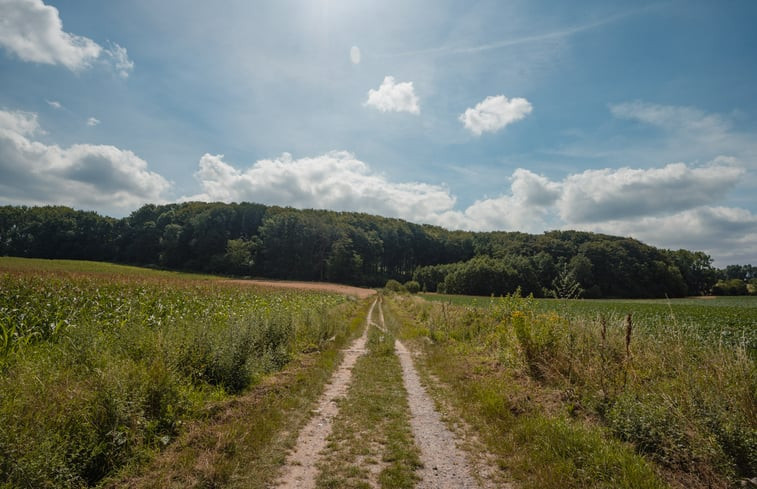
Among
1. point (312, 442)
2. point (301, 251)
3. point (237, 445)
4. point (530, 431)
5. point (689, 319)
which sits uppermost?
point (301, 251)

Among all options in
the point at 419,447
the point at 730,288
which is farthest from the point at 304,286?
the point at 730,288

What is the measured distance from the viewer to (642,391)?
21.3 ft

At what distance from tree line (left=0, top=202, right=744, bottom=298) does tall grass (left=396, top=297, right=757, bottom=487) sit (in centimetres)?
7168

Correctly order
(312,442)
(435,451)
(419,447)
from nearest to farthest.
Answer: (435,451) < (419,447) < (312,442)

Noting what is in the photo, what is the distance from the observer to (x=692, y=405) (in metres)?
5.39

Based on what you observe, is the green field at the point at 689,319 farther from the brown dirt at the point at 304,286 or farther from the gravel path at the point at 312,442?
the brown dirt at the point at 304,286

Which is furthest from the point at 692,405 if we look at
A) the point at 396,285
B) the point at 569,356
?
the point at 396,285

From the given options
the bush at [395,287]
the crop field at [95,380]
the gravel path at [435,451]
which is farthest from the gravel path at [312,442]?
the bush at [395,287]

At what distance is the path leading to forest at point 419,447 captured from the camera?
4680mm

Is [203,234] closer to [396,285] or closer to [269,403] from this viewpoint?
[396,285]

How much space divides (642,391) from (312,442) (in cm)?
655

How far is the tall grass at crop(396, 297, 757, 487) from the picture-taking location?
487 cm

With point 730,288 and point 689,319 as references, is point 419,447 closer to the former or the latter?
point 689,319

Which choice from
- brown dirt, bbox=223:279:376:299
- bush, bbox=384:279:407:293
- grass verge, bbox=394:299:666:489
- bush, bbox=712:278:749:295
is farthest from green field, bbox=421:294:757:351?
bush, bbox=712:278:749:295
